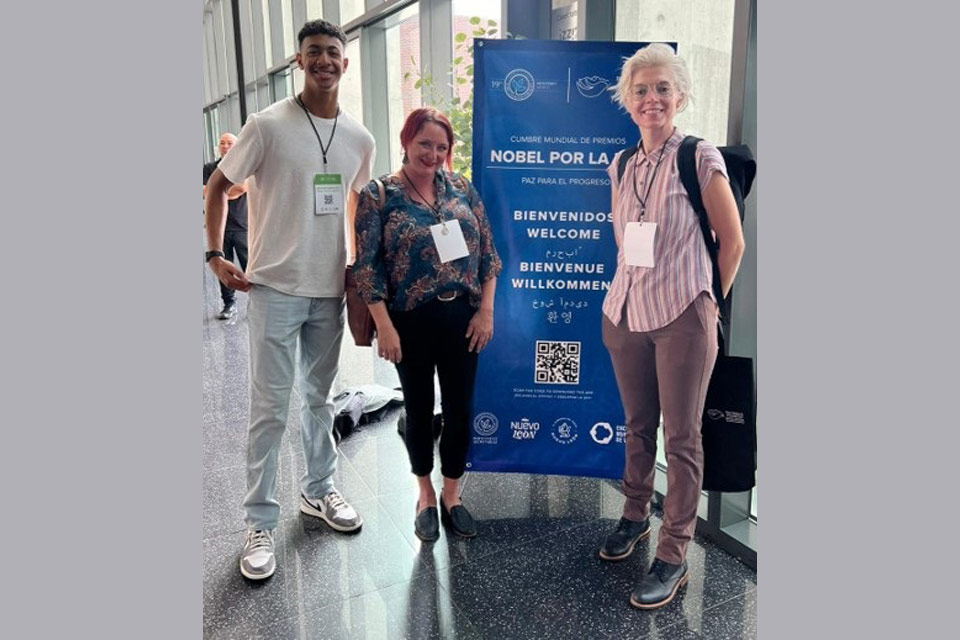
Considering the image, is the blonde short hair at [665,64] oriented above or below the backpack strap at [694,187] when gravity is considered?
above

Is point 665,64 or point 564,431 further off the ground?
point 665,64

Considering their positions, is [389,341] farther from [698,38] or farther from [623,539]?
[698,38]

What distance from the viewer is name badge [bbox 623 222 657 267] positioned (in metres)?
1.95

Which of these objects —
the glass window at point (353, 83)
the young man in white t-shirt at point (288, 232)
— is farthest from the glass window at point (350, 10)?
the young man in white t-shirt at point (288, 232)

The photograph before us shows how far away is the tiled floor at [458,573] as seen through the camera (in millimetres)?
2020

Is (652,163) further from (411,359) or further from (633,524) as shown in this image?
(633,524)

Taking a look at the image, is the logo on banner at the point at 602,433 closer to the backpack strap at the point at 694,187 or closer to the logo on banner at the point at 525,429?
the logo on banner at the point at 525,429

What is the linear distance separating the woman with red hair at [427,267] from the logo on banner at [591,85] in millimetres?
559

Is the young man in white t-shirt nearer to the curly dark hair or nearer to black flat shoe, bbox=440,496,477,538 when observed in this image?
the curly dark hair

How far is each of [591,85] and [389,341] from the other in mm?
1184

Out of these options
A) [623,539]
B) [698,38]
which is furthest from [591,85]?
[623,539]

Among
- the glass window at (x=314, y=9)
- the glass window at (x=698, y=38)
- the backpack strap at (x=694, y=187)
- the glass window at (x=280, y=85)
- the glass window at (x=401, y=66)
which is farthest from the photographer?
the glass window at (x=280, y=85)

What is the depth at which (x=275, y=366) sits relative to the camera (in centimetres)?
223

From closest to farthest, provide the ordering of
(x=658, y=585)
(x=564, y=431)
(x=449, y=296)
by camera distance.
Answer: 1. (x=658, y=585)
2. (x=449, y=296)
3. (x=564, y=431)
